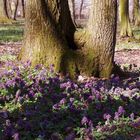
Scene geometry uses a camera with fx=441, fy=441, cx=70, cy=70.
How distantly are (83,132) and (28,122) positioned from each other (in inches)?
27.6

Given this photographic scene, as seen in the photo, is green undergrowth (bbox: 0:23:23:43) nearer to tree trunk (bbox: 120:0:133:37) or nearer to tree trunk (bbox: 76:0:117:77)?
tree trunk (bbox: 120:0:133:37)

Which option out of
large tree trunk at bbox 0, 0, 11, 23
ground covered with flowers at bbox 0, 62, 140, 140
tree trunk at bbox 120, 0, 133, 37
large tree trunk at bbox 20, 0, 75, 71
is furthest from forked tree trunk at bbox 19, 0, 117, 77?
large tree trunk at bbox 0, 0, 11, 23

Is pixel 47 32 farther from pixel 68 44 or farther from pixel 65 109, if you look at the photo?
pixel 65 109

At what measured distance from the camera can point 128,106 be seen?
19.9 feet

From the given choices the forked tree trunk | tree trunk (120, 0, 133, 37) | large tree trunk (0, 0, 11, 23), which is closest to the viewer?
the forked tree trunk

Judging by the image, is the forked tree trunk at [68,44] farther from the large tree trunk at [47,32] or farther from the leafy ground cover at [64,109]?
the leafy ground cover at [64,109]

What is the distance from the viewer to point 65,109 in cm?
565

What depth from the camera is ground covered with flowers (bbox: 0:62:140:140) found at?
15.9 ft

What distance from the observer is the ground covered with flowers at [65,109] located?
4.85 metres

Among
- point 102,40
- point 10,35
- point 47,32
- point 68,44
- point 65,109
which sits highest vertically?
point 47,32

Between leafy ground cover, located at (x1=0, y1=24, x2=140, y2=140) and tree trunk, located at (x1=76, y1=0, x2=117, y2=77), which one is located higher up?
tree trunk, located at (x1=76, y1=0, x2=117, y2=77)

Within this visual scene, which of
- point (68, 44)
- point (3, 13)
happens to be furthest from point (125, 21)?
point (3, 13)

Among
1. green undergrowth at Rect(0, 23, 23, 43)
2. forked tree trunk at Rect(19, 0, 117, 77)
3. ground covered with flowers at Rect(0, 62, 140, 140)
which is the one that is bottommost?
green undergrowth at Rect(0, 23, 23, 43)

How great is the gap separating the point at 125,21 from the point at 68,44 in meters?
12.4
